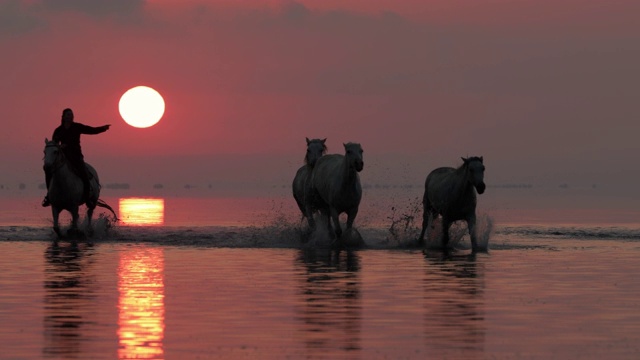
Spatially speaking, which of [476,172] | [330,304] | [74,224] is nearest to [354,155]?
[476,172]

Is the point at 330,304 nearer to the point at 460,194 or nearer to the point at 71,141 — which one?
the point at 460,194

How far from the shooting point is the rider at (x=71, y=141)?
30844 millimetres

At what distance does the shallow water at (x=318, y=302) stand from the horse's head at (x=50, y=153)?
2458mm

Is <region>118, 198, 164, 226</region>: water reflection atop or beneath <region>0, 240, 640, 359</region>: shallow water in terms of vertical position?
atop

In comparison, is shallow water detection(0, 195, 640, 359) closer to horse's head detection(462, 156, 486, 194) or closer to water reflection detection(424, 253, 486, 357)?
water reflection detection(424, 253, 486, 357)

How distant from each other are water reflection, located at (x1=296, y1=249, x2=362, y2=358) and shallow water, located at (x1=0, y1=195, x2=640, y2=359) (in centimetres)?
2

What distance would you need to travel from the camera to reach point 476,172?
2658 centimetres

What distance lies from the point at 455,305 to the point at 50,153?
16162 mm

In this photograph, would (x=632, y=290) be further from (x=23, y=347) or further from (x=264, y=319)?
(x=23, y=347)

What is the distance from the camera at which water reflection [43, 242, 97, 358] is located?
12289mm

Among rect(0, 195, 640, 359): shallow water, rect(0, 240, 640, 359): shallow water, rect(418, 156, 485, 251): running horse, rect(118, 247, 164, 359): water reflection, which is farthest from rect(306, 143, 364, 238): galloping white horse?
rect(118, 247, 164, 359): water reflection

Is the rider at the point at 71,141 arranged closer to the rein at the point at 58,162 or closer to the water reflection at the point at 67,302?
the rein at the point at 58,162

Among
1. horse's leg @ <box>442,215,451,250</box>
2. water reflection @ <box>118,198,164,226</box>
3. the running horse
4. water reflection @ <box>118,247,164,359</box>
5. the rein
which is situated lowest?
water reflection @ <box>118,247,164,359</box>

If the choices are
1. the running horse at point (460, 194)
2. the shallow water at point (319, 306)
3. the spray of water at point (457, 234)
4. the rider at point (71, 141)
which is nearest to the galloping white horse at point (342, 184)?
the running horse at point (460, 194)
